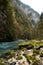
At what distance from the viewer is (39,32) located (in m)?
52.6

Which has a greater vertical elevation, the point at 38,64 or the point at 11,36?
the point at 38,64

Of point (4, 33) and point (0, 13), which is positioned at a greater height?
point (0, 13)

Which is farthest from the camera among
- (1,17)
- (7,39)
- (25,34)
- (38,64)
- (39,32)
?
(25,34)

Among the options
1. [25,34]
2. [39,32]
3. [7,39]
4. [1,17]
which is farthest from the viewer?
[25,34]

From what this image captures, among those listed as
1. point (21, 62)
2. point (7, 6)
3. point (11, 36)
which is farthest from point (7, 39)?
point (21, 62)

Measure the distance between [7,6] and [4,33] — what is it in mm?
7503

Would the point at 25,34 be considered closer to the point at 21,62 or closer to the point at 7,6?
the point at 7,6

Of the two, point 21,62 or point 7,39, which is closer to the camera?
point 21,62

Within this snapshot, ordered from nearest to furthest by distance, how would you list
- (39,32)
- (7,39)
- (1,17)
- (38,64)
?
(38,64)
(1,17)
(7,39)
(39,32)

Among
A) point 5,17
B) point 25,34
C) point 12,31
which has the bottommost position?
point 25,34

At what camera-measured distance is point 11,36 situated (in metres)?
46.2

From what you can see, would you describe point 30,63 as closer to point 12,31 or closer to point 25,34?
point 12,31

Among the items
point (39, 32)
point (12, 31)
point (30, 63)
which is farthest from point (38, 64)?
point (39, 32)

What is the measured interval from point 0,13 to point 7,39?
6955 millimetres
